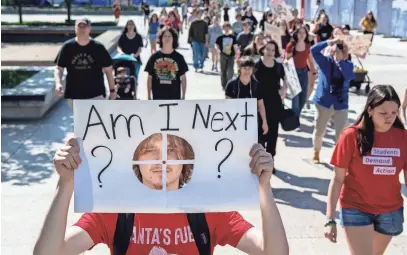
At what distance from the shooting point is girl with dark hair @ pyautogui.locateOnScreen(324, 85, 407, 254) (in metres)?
3.57

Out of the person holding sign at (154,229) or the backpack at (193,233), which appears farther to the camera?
the backpack at (193,233)

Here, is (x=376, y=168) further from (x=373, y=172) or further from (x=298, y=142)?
(x=298, y=142)

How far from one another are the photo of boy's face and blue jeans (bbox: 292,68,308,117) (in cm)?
669

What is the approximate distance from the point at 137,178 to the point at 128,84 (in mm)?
5800

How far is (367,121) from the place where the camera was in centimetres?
364

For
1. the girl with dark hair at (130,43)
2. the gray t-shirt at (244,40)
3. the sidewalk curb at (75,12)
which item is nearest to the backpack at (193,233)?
the girl with dark hair at (130,43)

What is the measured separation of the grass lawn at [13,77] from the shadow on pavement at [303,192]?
6.11 m

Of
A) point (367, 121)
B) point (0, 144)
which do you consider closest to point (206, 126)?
point (367, 121)

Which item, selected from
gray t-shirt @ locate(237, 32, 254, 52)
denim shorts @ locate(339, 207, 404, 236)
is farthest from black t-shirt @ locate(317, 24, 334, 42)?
denim shorts @ locate(339, 207, 404, 236)

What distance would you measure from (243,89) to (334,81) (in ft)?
3.95

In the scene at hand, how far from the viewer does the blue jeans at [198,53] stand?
49.5 feet

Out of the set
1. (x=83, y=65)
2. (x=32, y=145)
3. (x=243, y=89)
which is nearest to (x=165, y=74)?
(x=83, y=65)

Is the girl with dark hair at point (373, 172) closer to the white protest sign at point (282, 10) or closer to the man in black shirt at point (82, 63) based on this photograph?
the man in black shirt at point (82, 63)

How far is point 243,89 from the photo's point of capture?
6215 mm
